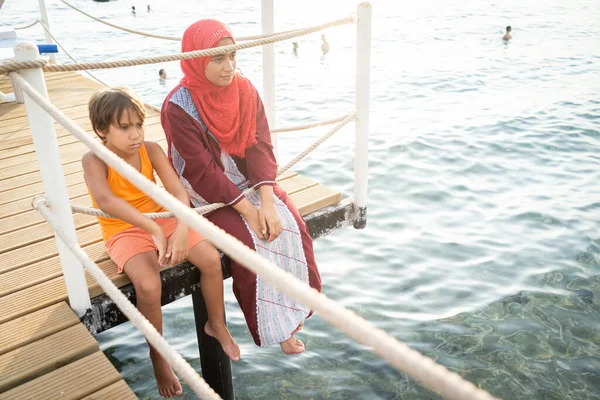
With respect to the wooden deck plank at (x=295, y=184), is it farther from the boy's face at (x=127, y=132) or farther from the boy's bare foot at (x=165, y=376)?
the boy's bare foot at (x=165, y=376)

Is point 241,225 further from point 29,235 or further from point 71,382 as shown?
point 29,235

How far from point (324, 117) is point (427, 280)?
20.5 feet

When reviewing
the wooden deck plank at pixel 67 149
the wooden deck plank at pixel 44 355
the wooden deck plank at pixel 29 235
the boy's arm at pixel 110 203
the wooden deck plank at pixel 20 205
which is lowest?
the wooden deck plank at pixel 44 355

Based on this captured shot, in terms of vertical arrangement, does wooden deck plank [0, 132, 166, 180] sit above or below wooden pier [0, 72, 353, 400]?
above

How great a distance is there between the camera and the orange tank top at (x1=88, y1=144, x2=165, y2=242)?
275 cm

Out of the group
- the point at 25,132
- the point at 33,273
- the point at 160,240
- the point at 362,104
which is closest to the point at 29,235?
the point at 33,273

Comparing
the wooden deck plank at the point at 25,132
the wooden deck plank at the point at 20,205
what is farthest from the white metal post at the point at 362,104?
the wooden deck plank at the point at 25,132

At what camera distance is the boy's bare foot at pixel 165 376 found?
2705 mm

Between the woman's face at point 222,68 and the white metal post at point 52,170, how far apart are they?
79cm

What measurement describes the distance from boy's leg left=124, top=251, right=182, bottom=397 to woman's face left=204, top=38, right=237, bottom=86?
918 mm

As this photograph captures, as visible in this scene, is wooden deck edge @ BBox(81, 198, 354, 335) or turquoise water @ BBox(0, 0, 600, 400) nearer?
wooden deck edge @ BBox(81, 198, 354, 335)

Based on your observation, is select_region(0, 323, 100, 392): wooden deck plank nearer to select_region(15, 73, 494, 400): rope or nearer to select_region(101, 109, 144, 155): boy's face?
select_region(101, 109, 144, 155): boy's face

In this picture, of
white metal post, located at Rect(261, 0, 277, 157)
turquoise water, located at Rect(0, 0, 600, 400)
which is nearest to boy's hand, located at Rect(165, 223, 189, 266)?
white metal post, located at Rect(261, 0, 277, 157)

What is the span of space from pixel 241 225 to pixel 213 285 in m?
0.33
